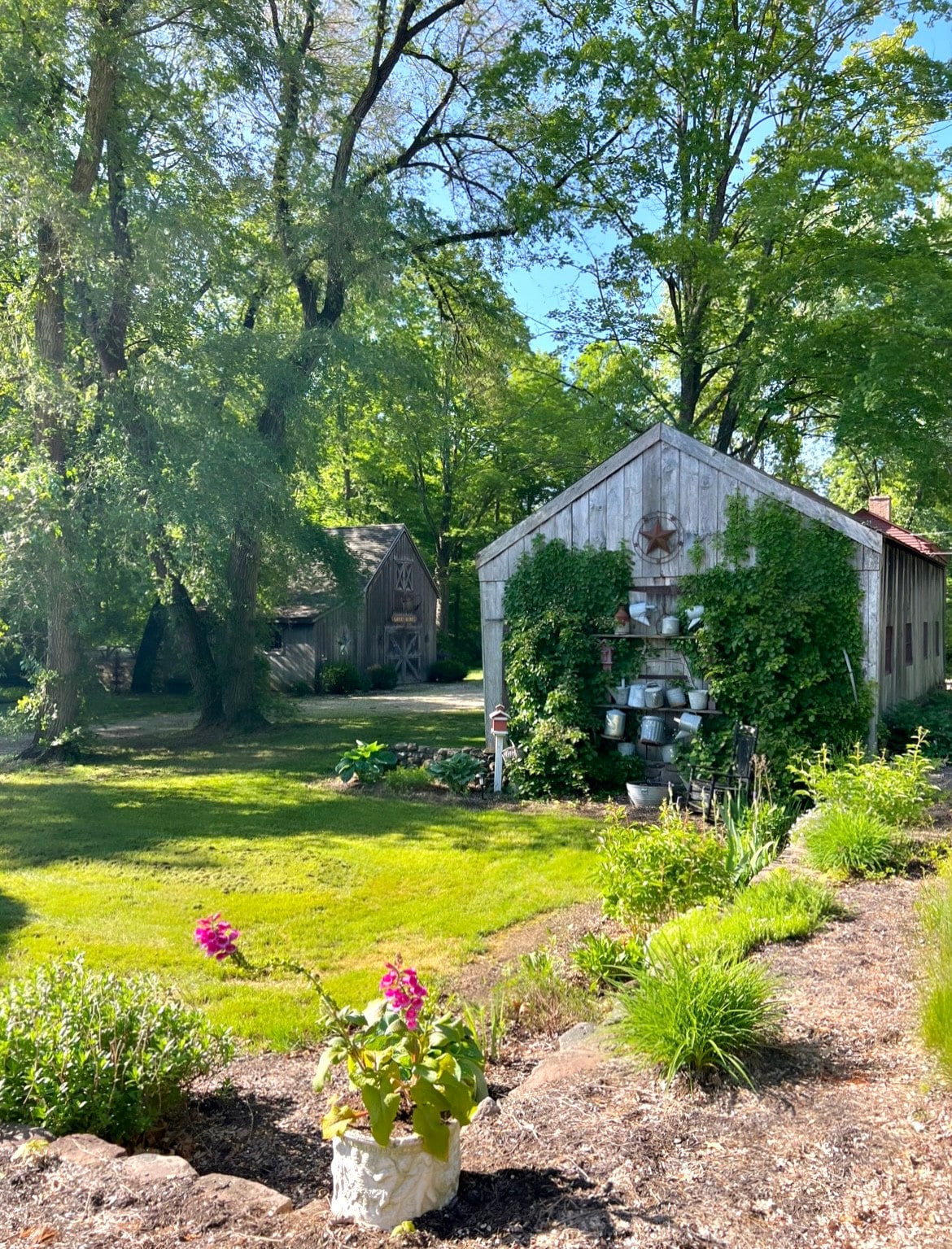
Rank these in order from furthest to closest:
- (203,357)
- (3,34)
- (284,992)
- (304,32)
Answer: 1. (304,32)
2. (203,357)
3. (3,34)
4. (284,992)

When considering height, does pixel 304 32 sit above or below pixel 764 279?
above

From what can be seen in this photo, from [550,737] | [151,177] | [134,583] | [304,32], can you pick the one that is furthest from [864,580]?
[304,32]

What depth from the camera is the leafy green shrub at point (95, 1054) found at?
3436 mm

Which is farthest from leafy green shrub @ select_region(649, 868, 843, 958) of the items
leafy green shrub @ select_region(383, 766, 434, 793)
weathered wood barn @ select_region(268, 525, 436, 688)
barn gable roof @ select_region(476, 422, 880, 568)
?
weathered wood barn @ select_region(268, 525, 436, 688)

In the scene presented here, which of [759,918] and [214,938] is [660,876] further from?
[214,938]

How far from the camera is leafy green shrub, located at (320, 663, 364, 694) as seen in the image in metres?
27.1

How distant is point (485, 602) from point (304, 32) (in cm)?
1268

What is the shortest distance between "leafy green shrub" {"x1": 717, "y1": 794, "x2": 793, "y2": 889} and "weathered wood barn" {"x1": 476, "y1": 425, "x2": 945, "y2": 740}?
273cm

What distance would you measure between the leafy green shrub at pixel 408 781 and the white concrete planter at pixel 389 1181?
32.2ft

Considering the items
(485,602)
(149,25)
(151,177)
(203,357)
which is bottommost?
(485,602)

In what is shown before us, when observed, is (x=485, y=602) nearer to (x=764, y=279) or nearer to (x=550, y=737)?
(x=550, y=737)

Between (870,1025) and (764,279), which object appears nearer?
(870,1025)

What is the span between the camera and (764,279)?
1625 cm

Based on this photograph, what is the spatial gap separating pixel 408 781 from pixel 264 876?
13.5 feet
